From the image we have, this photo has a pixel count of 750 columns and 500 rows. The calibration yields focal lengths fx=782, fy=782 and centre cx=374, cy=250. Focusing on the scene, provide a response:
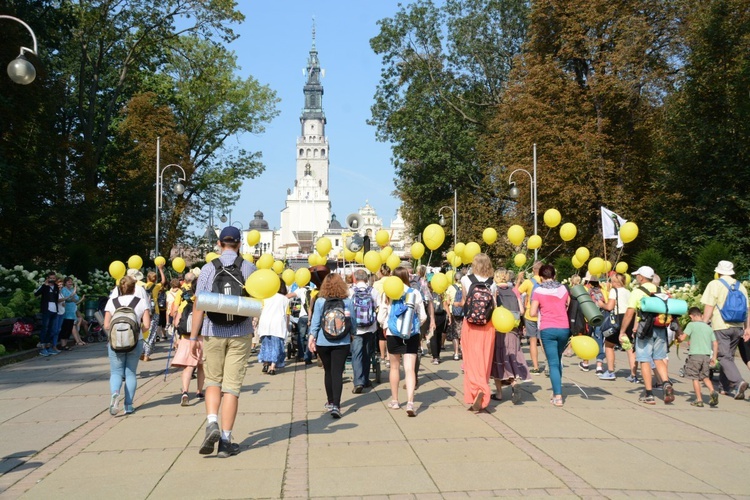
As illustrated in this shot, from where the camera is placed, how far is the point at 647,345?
999cm

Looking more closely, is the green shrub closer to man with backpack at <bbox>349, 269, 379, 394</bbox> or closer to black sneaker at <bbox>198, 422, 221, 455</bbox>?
man with backpack at <bbox>349, 269, 379, 394</bbox>

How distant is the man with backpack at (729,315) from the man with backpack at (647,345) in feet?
2.44

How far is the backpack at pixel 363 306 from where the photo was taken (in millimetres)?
10062

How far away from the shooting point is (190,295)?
36.5ft

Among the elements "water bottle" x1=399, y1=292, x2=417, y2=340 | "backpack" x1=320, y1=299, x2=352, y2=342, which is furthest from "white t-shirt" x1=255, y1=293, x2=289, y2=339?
"water bottle" x1=399, y1=292, x2=417, y2=340

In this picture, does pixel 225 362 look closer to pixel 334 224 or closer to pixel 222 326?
pixel 222 326

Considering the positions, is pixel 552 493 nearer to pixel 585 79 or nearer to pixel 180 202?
pixel 585 79

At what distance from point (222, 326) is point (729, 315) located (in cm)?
689

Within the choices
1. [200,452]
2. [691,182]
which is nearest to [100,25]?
[691,182]

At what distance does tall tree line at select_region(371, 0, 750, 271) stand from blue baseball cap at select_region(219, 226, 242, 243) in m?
20.8

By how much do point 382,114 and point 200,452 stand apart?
4014 cm

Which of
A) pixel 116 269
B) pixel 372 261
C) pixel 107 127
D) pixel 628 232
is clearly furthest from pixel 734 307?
pixel 107 127

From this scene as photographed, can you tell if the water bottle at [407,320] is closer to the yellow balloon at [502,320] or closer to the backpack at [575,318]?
the yellow balloon at [502,320]

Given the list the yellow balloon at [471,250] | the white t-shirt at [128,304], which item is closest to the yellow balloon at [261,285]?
the white t-shirt at [128,304]
